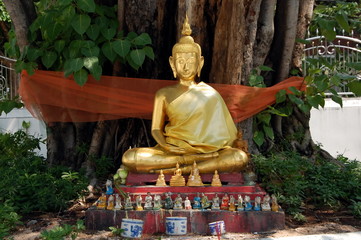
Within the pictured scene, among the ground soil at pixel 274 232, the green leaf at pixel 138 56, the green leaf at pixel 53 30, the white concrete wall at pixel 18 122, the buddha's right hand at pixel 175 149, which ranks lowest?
the ground soil at pixel 274 232

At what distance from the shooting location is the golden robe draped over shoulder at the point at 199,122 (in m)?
4.27

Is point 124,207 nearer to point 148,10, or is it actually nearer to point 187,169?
point 187,169

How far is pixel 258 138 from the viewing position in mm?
5277

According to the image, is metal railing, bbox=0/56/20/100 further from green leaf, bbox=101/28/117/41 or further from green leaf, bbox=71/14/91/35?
green leaf, bbox=71/14/91/35

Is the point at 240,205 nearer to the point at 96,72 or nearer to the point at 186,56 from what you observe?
the point at 186,56

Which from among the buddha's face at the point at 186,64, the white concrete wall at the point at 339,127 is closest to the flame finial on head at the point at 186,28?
the buddha's face at the point at 186,64

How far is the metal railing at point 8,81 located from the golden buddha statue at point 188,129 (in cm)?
408

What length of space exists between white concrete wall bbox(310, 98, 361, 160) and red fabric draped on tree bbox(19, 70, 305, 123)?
288 cm

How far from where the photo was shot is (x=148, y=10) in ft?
16.9

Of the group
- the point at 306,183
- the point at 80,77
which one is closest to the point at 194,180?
the point at 306,183

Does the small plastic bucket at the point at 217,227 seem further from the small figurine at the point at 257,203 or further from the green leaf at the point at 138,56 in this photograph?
the green leaf at the point at 138,56

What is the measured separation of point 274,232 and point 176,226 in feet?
2.40

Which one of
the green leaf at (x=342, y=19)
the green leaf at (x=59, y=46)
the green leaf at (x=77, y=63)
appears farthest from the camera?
the green leaf at (x=342, y=19)

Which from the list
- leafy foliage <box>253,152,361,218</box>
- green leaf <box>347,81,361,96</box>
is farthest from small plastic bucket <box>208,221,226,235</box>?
green leaf <box>347,81,361,96</box>
